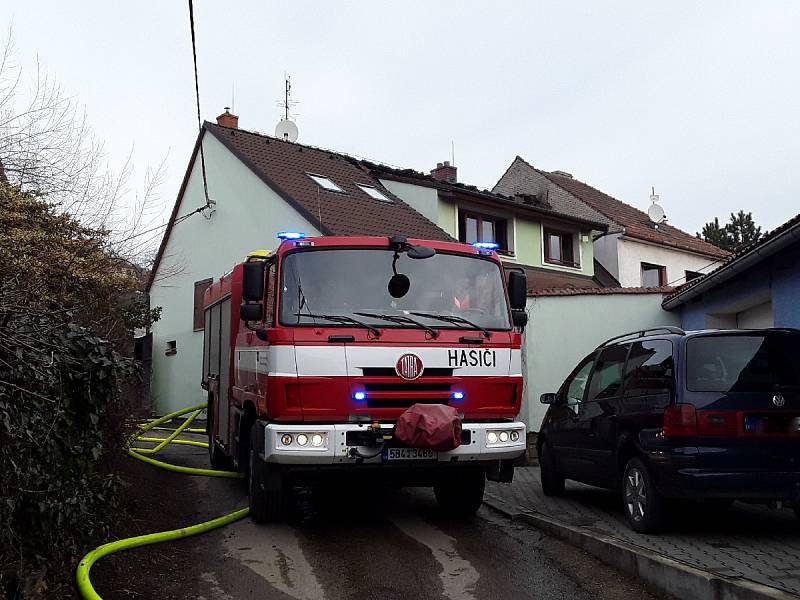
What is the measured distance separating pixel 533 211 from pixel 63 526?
2066cm

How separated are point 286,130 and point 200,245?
202 inches

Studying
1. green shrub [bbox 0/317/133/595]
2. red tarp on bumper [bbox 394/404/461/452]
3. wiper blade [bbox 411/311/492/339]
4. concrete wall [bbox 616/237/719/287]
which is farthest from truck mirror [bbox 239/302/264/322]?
concrete wall [bbox 616/237/719/287]

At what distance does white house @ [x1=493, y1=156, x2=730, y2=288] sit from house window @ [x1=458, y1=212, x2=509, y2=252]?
15.7 ft

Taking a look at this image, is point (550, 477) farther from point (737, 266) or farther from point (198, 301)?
point (198, 301)

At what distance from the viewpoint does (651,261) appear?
2950cm

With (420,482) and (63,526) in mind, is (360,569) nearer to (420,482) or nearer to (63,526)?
(420,482)

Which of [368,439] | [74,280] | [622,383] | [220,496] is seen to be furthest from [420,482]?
[74,280]

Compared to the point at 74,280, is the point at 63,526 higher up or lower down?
lower down

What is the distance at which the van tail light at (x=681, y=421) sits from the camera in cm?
633

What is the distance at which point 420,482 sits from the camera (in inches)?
290

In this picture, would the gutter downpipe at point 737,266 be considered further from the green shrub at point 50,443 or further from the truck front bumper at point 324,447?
the green shrub at point 50,443

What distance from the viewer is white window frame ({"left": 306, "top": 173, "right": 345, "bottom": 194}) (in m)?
20.6

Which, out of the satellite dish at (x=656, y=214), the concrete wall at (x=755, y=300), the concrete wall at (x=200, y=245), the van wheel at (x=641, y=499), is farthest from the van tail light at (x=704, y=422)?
the satellite dish at (x=656, y=214)

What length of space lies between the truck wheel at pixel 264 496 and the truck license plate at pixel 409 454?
3.20 feet
